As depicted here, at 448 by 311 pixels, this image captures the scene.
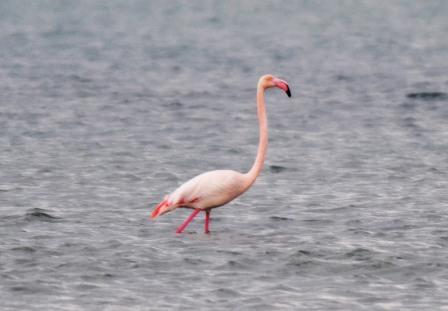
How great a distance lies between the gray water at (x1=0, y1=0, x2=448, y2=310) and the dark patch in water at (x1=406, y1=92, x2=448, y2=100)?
79 mm

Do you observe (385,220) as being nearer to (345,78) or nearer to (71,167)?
(71,167)

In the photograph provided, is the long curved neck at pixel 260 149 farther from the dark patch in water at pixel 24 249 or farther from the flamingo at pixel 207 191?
the dark patch in water at pixel 24 249

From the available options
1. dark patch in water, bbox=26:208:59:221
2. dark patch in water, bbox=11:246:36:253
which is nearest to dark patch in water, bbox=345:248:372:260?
dark patch in water, bbox=11:246:36:253

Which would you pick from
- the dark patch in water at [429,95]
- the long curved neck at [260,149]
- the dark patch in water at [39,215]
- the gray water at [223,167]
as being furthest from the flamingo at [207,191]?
the dark patch in water at [429,95]

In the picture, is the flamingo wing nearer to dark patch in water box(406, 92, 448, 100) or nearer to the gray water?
the gray water

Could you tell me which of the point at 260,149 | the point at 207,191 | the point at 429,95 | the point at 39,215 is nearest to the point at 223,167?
the point at 39,215

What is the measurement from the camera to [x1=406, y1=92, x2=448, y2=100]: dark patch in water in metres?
28.8

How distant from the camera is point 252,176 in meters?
15.0

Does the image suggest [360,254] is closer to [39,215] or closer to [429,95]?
[39,215]

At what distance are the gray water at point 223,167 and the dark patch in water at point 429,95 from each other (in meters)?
0.08

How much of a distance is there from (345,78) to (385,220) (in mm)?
18002

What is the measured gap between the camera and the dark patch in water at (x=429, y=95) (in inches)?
1134

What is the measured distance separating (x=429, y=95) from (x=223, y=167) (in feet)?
33.0

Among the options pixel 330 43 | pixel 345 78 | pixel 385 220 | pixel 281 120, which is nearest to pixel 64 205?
pixel 385 220
